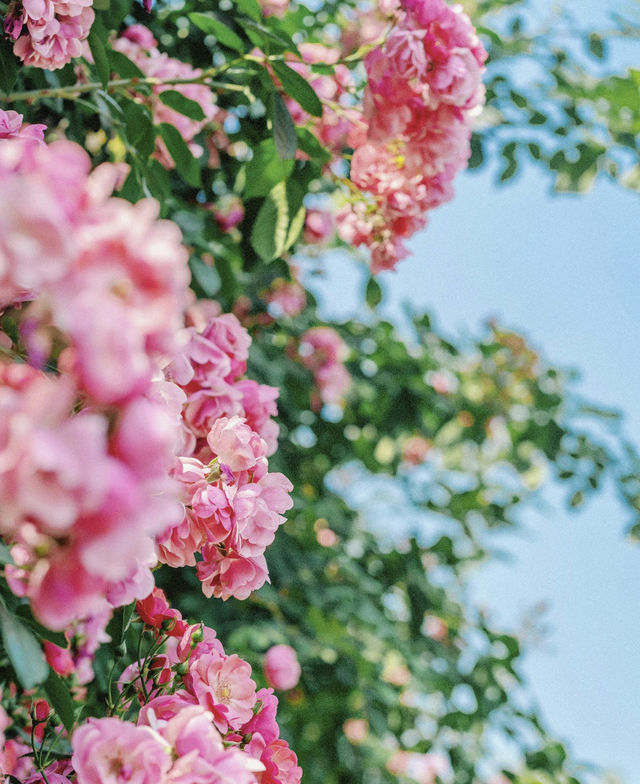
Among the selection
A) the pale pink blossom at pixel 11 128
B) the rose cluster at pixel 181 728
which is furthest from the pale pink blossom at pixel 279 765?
the pale pink blossom at pixel 11 128

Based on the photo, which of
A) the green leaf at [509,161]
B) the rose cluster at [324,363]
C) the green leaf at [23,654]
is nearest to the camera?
the green leaf at [23,654]

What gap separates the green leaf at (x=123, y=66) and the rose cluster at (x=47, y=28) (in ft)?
0.69

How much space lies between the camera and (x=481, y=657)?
2.31 metres

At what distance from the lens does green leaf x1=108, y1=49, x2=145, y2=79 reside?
1.11 m

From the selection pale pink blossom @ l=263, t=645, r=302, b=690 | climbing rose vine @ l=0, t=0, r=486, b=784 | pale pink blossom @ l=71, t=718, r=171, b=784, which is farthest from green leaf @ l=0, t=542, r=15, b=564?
pale pink blossom @ l=263, t=645, r=302, b=690

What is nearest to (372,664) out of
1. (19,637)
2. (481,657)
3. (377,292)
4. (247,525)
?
(481,657)

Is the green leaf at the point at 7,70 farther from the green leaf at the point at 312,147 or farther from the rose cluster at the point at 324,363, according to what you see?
the rose cluster at the point at 324,363

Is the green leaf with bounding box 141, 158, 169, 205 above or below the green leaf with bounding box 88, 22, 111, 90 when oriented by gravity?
below

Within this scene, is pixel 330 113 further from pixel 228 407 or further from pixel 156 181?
pixel 228 407

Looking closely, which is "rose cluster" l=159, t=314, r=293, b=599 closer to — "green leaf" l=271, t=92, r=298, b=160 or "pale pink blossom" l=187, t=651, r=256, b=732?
"pale pink blossom" l=187, t=651, r=256, b=732

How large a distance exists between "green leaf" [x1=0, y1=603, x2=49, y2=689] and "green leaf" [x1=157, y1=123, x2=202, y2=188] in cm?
86

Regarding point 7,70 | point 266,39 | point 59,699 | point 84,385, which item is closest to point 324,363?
point 266,39

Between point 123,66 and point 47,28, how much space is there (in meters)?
0.28

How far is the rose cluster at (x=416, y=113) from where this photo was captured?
3.39 ft
